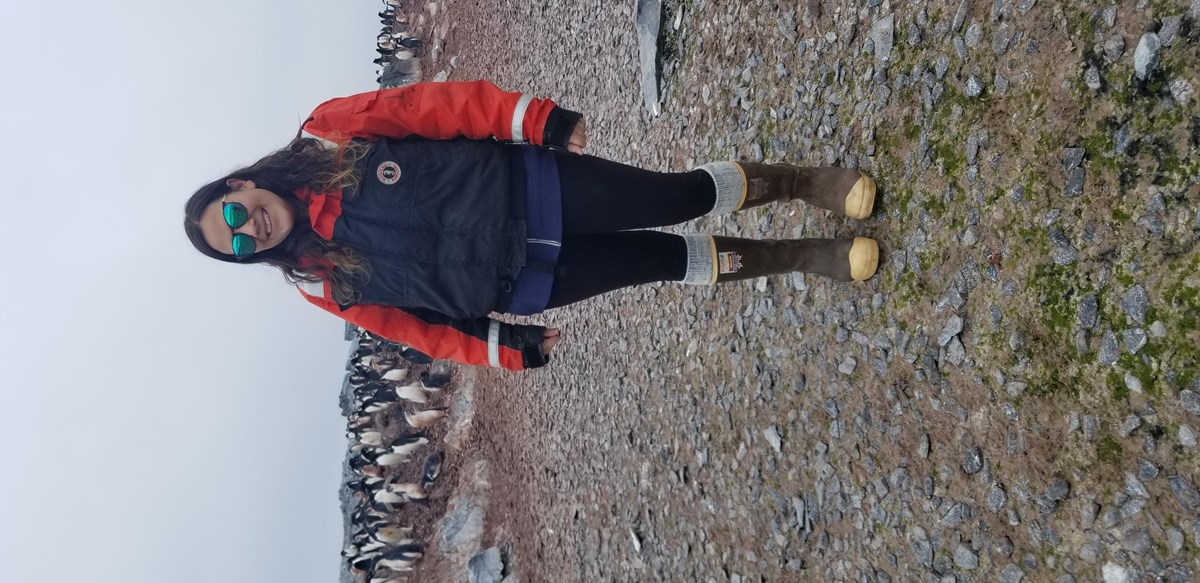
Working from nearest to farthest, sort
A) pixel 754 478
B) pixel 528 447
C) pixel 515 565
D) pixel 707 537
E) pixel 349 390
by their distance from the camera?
pixel 754 478, pixel 707 537, pixel 515 565, pixel 528 447, pixel 349 390

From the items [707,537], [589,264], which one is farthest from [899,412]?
[707,537]

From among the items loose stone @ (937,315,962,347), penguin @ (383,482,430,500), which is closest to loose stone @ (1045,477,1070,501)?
loose stone @ (937,315,962,347)

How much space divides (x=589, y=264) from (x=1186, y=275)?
2068 millimetres

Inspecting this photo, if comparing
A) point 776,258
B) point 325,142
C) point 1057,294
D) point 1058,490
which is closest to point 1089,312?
point 1057,294

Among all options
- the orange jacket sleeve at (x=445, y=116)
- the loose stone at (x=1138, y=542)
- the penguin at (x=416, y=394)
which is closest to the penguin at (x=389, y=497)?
the penguin at (x=416, y=394)

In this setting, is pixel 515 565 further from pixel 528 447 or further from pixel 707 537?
pixel 707 537

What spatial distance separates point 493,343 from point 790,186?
1619 mm

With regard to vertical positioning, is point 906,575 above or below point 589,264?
below

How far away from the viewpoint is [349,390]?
44.2 ft

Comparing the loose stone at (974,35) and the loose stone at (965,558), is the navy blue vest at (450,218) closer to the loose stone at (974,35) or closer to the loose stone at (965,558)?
the loose stone at (974,35)

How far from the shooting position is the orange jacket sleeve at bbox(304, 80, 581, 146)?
9.34ft

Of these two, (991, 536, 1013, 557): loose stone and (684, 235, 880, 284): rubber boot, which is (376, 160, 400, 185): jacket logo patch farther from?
(991, 536, 1013, 557): loose stone

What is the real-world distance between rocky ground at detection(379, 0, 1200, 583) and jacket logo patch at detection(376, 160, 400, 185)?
2213mm

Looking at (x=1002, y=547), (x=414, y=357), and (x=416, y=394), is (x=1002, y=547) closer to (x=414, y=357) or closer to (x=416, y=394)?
(x=416, y=394)
